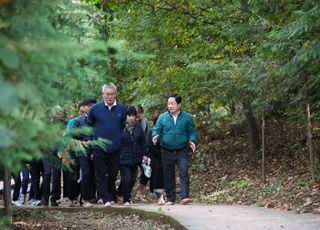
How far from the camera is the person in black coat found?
11.8 metres

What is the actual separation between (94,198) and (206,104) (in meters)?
7.55

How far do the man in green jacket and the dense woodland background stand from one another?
4.86 ft

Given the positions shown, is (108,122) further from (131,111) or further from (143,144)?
(143,144)

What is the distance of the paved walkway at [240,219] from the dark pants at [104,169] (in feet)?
4.23

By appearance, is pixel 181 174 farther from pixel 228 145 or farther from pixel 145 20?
pixel 228 145

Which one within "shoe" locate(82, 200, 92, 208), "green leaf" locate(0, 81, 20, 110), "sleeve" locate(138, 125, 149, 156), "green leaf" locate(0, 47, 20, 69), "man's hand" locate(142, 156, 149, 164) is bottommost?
"green leaf" locate(0, 81, 20, 110)

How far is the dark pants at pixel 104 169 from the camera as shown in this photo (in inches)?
422

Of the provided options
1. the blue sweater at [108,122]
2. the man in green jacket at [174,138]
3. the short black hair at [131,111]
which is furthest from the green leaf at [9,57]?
the short black hair at [131,111]

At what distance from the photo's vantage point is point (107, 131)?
1053cm

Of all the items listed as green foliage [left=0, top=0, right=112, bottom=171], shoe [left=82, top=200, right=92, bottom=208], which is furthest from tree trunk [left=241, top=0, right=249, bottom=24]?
green foliage [left=0, top=0, right=112, bottom=171]

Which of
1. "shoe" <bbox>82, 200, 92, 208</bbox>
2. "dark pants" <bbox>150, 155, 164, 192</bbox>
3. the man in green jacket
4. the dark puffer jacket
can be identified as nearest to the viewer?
"shoe" <bbox>82, 200, 92, 208</bbox>

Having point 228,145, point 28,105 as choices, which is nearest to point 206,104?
point 228,145

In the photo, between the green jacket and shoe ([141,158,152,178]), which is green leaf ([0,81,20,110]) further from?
shoe ([141,158,152,178])

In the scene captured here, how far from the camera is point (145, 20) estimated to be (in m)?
17.1
